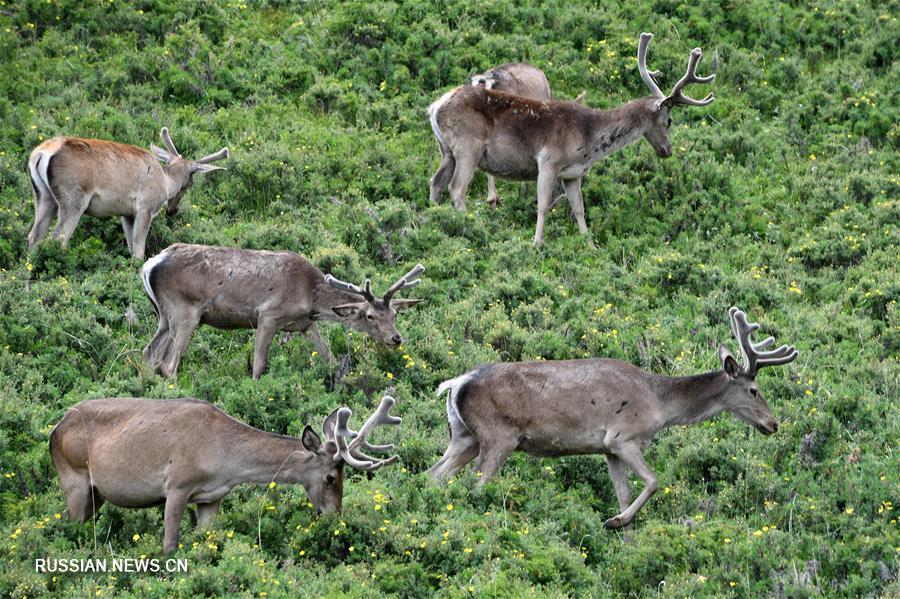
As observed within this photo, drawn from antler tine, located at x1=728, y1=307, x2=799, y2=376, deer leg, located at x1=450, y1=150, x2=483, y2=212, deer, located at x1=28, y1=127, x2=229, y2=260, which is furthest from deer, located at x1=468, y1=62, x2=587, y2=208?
antler tine, located at x1=728, y1=307, x2=799, y2=376

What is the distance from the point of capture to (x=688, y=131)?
20047mm

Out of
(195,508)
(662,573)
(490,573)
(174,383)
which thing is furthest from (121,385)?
(662,573)

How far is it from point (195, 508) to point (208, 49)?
36.6 ft

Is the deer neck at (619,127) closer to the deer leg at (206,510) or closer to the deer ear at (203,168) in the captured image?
the deer ear at (203,168)

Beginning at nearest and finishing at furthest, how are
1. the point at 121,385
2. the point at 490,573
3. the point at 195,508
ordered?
the point at 490,573 → the point at 195,508 → the point at 121,385

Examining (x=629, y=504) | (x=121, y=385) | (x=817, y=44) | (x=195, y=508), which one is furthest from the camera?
(x=817, y=44)

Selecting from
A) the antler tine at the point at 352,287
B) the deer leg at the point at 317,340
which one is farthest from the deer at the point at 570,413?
the deer leg at the point at 317,340

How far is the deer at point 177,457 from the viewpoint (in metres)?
10.7

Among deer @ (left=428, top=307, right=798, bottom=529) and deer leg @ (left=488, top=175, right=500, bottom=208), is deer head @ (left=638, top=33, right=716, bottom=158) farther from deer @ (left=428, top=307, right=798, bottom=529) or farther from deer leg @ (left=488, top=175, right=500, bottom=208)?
deer @ (left=428, top=307, right=798, bottom=529)

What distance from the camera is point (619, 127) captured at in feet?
60.1

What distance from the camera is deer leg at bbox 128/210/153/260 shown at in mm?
16047

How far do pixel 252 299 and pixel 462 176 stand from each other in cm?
453

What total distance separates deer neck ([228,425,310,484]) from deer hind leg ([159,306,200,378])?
9.49 ft

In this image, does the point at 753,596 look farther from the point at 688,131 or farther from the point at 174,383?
the point at 688,131
